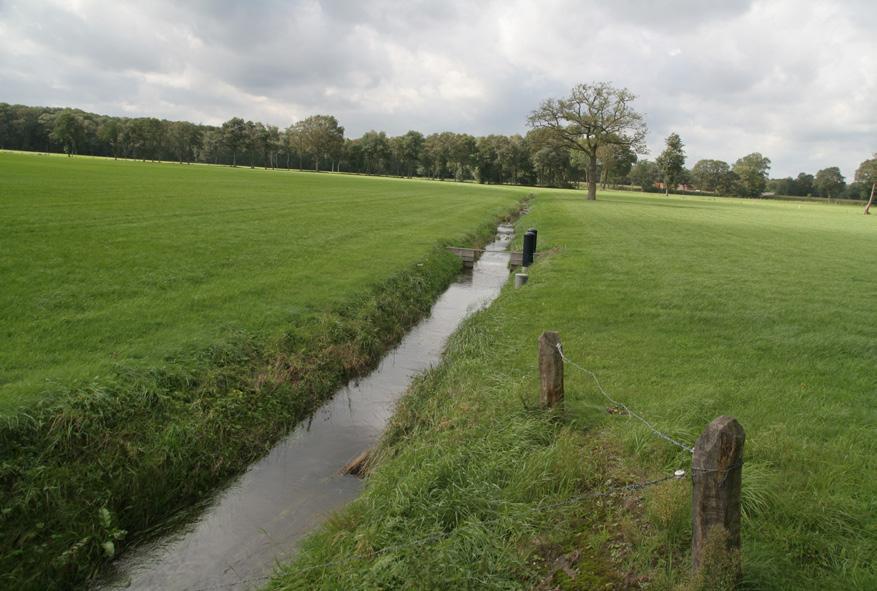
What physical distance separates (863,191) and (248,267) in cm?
18642

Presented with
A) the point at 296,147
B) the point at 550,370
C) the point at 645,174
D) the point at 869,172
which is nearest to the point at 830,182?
the point at 645,174

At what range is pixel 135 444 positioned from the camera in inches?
268

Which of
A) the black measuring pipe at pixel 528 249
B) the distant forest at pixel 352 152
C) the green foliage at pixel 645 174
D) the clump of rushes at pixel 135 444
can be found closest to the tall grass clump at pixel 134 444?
the clump of rushes at pixel 135 444

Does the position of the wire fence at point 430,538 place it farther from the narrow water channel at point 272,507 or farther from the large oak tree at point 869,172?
the large oak tree at point 869,172

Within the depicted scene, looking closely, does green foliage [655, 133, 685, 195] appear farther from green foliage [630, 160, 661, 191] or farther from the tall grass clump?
the tall grass clump

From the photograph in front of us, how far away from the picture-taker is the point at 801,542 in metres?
4.80

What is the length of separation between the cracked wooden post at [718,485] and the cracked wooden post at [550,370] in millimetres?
3015

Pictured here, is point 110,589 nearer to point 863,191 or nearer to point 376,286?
point 376,286

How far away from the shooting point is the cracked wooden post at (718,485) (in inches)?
149

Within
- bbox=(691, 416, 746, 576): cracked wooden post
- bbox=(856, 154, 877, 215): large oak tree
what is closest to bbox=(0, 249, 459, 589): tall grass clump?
bbox=(691, 416, 746, 576): cracked wooden post

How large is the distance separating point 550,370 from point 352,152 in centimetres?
16198

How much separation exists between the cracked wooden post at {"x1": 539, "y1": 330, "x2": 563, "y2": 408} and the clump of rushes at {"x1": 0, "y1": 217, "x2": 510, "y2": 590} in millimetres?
4411

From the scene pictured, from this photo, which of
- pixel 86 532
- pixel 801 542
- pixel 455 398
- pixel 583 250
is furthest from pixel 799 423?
pixel 583 250

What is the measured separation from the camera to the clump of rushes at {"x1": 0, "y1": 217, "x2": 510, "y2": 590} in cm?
553
